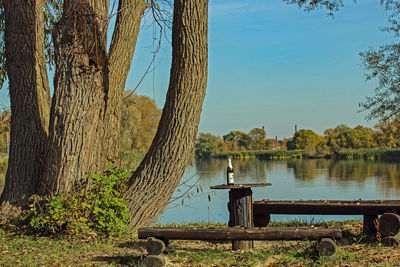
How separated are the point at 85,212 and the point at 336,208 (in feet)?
11.0

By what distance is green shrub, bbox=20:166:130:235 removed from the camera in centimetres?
554

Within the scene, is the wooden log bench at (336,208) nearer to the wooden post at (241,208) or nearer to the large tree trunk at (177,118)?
the wooden post at (241,208)

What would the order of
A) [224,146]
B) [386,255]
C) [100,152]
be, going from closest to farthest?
[386,255]
[100,152]
[224,146]

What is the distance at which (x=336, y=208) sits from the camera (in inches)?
214

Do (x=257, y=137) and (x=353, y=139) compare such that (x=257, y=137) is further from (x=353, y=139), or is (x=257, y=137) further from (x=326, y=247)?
(x=326, y=247)

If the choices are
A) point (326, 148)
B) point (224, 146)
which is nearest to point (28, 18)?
point (326, 148)

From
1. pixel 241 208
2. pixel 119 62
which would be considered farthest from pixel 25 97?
pixel 241 208

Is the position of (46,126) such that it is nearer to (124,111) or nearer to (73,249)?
(73,249)

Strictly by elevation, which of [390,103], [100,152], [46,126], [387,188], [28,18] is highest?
[28,18]

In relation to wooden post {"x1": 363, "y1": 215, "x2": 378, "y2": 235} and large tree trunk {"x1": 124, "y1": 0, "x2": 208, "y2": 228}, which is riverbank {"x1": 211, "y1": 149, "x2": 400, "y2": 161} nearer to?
large tree trunk {"x1": 124, "y1": 0, "x2": 208, "y2": 228}

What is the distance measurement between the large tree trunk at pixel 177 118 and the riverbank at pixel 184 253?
59 centimetres

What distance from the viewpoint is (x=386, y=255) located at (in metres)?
4.40

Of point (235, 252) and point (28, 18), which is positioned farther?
point (28, 18)

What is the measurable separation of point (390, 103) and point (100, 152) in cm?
1071
